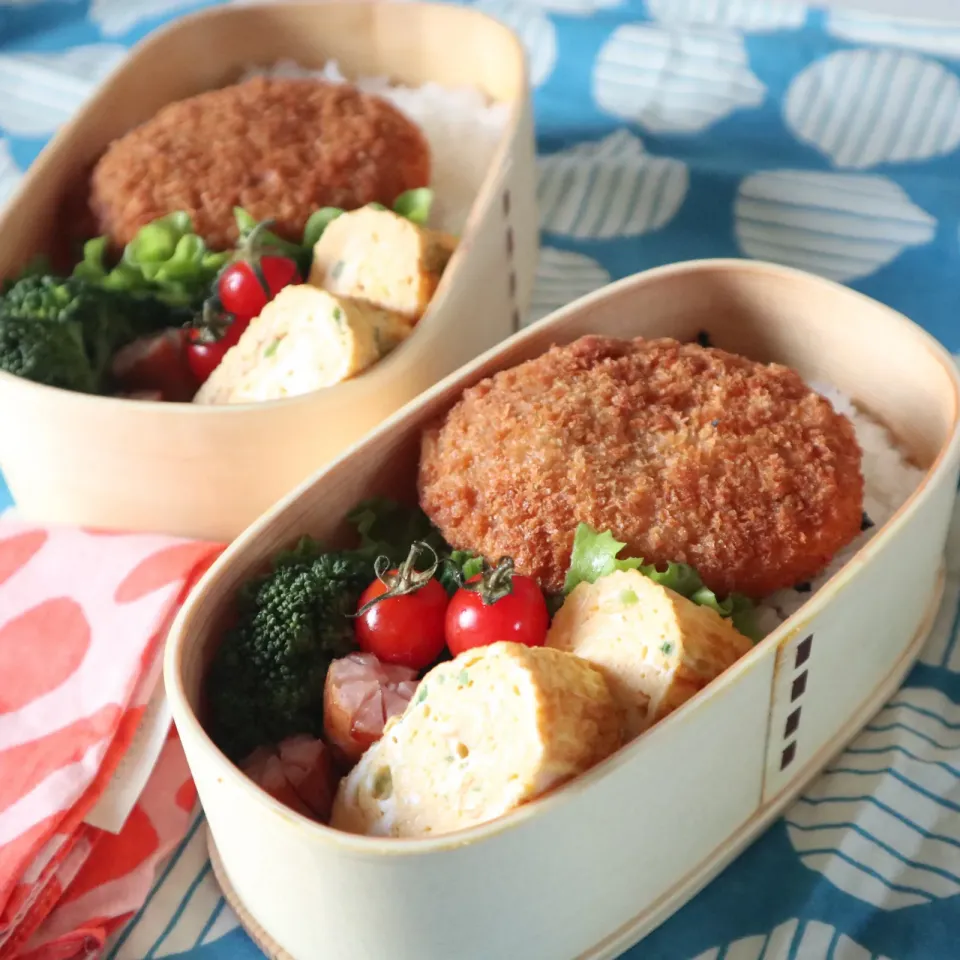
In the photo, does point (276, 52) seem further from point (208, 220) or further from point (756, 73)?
point (756, 73)

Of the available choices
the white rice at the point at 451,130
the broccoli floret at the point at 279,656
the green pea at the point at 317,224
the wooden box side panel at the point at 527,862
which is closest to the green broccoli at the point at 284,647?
the broccoli floret at the point at 279,656

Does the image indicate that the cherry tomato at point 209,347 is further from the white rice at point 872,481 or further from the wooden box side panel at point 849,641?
the wooden box side panel at point 849,641

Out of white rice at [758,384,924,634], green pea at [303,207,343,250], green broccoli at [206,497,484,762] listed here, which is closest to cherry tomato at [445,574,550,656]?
green broccoli at [206,497,484,762]

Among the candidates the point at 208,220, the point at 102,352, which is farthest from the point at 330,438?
the point at 208,220

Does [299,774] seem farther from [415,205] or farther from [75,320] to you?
[415,205]

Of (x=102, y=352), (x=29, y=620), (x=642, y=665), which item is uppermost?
(x=642, y=665)
